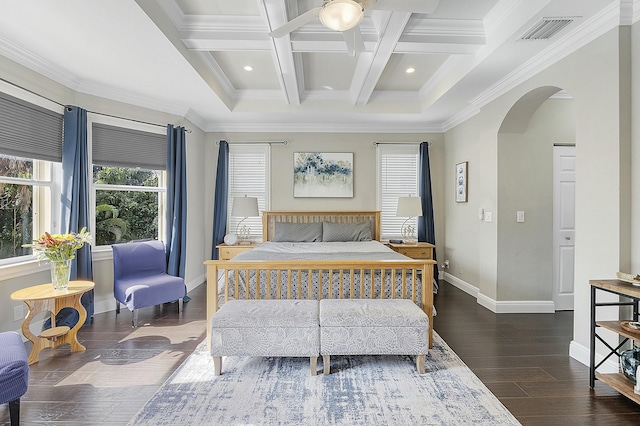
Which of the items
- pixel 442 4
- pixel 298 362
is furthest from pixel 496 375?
pixel 442 4

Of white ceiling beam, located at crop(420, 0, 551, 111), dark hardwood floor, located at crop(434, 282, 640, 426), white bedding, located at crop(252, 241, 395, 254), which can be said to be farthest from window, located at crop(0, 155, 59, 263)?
white ceiling beam, located at crop(420, 0, 551, 111)

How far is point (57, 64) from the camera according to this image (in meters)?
3.29

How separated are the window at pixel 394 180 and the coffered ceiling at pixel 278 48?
990 millimetres

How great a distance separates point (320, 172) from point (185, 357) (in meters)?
3.57

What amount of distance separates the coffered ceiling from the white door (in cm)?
118

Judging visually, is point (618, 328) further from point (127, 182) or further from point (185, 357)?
point (127, 182)

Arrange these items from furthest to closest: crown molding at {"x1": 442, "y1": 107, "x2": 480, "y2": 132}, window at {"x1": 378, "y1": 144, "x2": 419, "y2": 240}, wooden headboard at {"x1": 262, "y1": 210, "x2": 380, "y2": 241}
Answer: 1. window at {"x1": 378, "y1": 144, "x2": 419, "y2": 240}
2. wooden headboard at {"x1": 262, "y1": 210, "x2": 380, "y2": 241}
3. crown molding at {"x1": 442, "y1": 107, "x2": 480, "y2": 132}

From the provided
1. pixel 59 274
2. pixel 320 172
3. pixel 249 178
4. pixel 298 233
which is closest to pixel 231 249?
pixel 298 233

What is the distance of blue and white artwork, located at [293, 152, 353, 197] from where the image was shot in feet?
18.3

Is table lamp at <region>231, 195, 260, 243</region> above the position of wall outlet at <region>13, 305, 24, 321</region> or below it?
above

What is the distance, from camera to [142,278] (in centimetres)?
394

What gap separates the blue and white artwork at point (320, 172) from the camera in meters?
5.57

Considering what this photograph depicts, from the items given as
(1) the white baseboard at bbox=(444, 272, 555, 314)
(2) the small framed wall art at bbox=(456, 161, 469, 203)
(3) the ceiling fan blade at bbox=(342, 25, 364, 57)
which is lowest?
(1) the white baseboard at bbox=(444, 272, 555, 314)

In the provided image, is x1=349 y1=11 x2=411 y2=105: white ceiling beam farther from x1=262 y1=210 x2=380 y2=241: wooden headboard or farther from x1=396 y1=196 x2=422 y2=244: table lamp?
x1=262 y1=210 x2=380 y2=241: wooden headboard
